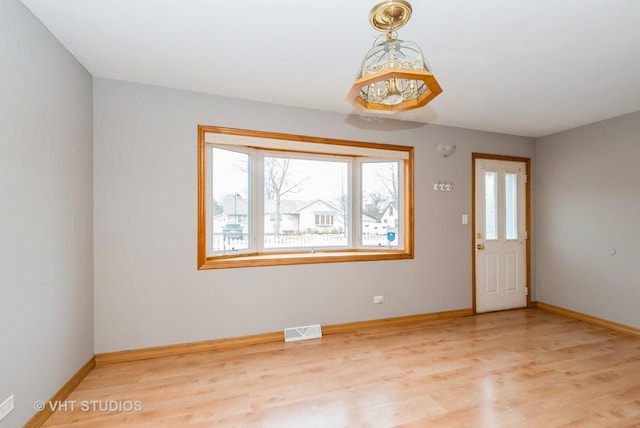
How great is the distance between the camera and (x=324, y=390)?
2.21 metres

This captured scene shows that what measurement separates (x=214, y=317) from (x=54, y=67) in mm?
2361

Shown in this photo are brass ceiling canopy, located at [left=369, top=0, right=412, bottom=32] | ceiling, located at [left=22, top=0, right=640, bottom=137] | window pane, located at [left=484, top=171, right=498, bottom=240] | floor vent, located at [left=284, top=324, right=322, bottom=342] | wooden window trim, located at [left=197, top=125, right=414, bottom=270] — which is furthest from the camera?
window pane, located at [left=484, top=171, right=498, bottom=240]

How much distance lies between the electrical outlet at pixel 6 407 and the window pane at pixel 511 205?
523cm

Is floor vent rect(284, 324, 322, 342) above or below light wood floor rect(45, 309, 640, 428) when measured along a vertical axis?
above

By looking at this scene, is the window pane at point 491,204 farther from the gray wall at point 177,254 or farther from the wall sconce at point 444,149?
the gray wall at point 177,254

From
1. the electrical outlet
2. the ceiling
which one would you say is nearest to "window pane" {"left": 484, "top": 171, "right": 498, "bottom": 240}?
the ceiling

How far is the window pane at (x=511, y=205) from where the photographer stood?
4281 millimetres

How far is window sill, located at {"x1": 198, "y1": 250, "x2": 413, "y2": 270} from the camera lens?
9.75ft

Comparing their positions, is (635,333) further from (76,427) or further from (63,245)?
(63,245)

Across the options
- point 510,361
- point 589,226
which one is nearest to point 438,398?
point 510,361

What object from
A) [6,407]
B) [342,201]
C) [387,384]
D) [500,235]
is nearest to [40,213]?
[6,407]

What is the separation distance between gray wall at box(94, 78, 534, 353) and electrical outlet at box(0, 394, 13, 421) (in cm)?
104

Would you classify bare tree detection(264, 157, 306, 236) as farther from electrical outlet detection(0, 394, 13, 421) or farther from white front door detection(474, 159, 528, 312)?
white front door detection(474, 159, 528, 312)

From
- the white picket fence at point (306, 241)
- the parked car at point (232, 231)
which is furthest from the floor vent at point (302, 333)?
the parked car at point (232, 231)
